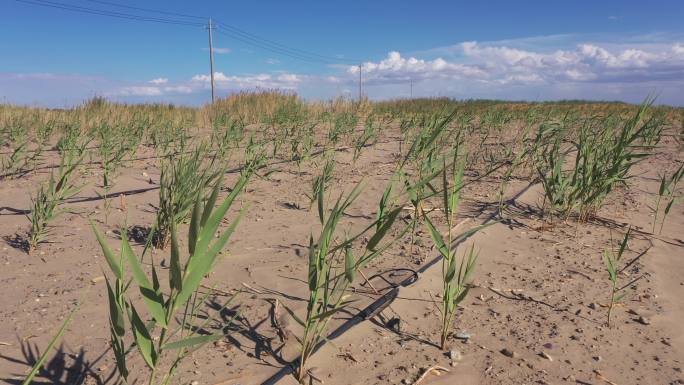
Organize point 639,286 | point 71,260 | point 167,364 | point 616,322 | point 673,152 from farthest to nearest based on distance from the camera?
point 673,152 → point 71,260 → point 639,286 → point 616,322 → point 167,364

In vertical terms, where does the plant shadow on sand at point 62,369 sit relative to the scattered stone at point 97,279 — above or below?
below

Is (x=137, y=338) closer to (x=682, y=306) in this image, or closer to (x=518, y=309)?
(x=518, y=309)

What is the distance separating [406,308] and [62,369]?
1.12 m

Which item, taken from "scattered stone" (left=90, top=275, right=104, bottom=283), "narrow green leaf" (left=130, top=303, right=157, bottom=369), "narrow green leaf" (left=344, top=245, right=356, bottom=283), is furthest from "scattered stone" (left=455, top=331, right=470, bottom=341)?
"scattered stone" (left=90, top=275, right=104, bottom=283)

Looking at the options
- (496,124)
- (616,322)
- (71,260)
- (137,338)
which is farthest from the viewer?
(496,124)

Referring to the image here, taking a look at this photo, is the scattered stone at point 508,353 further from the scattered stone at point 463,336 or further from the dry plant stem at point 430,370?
the dry plant stem at point 430,370

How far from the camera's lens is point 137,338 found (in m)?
0.98

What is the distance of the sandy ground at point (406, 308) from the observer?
145 cm

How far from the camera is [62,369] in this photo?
1.39m

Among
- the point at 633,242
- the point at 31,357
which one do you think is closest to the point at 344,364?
the point at 31,357

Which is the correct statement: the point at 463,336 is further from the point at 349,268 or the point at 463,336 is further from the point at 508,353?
the point at 349,268

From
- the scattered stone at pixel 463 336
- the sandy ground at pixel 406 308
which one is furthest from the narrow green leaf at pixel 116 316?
the scattered stone at pixel 463 336

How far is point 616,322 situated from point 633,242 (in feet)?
3.78

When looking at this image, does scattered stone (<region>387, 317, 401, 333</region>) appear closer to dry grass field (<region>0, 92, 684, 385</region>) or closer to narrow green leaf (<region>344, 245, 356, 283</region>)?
dry grass field (<region>0, 92, 684, 385</region>)
